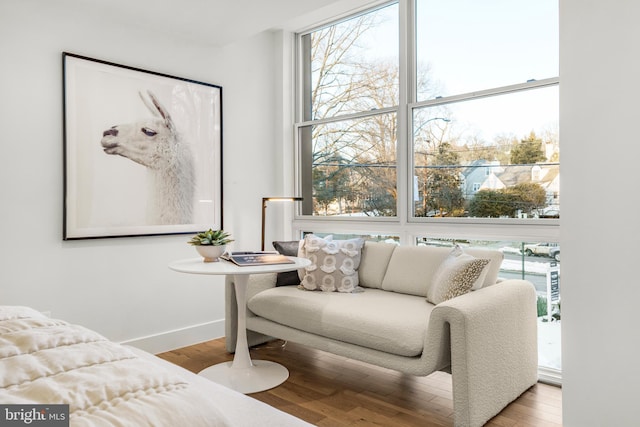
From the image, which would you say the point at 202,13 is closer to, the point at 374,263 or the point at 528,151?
the point at 374,263

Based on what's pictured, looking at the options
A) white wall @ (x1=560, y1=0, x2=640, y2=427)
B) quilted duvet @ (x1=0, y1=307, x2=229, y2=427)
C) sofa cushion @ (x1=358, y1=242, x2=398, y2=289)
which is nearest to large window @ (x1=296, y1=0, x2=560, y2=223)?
sofa cushion @ (x1=358, y1=242, x2=398, y2=289)

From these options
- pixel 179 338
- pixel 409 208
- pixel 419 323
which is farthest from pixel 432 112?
pixel 179 338

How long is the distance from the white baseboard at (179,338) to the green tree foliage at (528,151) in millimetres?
2647

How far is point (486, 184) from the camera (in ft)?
10.2

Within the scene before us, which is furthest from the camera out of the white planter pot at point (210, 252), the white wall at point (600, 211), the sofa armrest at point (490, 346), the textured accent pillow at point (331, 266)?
the textured accent pillow at point (331, 266)

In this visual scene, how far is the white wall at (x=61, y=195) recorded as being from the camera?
8.86ft

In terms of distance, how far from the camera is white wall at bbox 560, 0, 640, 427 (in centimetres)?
185

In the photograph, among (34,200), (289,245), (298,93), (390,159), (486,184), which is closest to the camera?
(34,200)

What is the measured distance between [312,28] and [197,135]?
5.22ft

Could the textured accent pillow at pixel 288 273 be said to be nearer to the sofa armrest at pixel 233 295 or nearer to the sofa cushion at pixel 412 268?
the sofa armrest at pixel 233 295

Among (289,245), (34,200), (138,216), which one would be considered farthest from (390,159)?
(34,200)

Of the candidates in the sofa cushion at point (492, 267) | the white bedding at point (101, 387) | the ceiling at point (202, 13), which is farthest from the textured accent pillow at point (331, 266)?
the white bedding at point (101, 387)

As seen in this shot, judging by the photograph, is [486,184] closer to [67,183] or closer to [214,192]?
[214,192]

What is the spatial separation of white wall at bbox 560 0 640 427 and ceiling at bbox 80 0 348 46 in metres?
1.50
